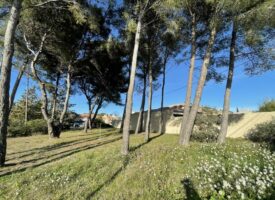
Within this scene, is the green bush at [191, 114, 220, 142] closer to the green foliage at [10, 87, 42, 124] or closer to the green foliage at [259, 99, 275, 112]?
the green foliage at [259, 99, 275, 112]

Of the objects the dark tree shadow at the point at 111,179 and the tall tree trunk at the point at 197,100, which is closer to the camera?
the dark tree shadow at the point at 111,179

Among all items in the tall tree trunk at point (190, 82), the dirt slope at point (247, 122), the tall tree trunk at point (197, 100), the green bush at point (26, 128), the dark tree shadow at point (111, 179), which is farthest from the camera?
the green bush at point (26, 128)

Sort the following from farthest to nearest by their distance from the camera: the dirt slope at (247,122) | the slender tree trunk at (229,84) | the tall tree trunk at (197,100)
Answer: the dirt slope at (247,122) < the slender tree trunk at (229,84) < the tall tree trunk at (197,100)

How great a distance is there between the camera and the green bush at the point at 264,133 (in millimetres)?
11648

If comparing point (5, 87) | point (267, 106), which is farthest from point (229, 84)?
point (267, 106)

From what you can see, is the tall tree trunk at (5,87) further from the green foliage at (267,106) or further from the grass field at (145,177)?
the green foliage at (267,106)

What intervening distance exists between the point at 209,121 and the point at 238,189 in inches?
448

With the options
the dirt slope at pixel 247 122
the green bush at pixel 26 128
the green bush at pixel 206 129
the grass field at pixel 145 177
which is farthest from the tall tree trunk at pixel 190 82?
the green bush at pixel 26 128

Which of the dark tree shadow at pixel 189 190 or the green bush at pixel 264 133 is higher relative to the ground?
the green bush at pixel 264 133

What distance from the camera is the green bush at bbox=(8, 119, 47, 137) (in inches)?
840

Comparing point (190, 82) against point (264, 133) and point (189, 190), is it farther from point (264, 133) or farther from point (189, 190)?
point (189, 190)

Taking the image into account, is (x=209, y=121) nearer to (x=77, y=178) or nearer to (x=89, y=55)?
(x=89, y=55)

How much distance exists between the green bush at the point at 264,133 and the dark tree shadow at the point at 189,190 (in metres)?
7.79

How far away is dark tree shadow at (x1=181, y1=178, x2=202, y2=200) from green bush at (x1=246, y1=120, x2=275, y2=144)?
779 cm
